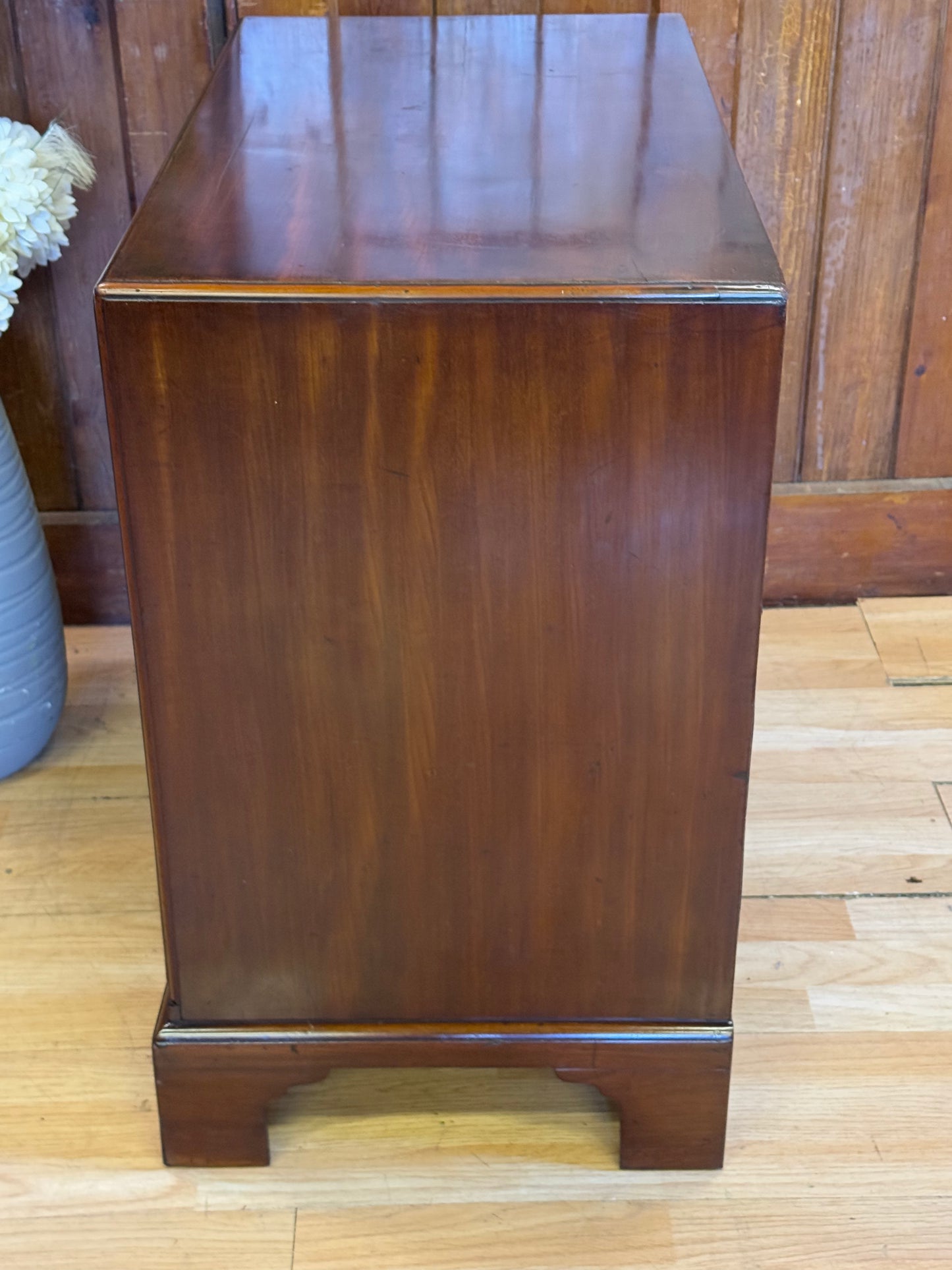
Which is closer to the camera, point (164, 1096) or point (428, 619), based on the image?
point (428, 619)

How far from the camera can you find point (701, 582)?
36.6 inches

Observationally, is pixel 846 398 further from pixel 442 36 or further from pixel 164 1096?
pixel 164 1096

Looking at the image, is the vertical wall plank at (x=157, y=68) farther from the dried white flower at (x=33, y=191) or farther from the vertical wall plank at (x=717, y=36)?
the vertical wall plank at (x=717, y=36)

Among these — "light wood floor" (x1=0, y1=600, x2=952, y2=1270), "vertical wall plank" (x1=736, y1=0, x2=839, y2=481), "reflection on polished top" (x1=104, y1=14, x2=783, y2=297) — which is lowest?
"light wood floor" (x1=0, y1=600, x2=952, y2=1270)

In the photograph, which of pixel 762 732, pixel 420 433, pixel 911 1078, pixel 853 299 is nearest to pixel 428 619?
pixel 420 433

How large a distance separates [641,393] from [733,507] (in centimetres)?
9

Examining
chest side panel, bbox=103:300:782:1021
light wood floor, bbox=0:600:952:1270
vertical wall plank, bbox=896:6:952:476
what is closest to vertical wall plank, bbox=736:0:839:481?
vertical wall plank, bbox=896:6:952:476

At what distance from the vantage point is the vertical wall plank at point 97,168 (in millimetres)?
1487

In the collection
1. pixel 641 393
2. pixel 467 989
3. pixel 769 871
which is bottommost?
pixel 769 871

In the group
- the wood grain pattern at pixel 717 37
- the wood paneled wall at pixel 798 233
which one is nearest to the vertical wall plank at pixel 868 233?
the wood paneled wall at pixel 798 233

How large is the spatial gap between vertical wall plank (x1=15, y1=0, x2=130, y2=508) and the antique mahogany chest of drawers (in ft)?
1.26

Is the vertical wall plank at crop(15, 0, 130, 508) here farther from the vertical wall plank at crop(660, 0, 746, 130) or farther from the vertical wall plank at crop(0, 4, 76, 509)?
the vertical wall plank at crop(660, 0, 746, 130)

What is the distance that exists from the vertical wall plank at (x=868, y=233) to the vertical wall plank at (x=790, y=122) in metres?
0.02

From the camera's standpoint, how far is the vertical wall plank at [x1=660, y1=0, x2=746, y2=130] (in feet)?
4.94
